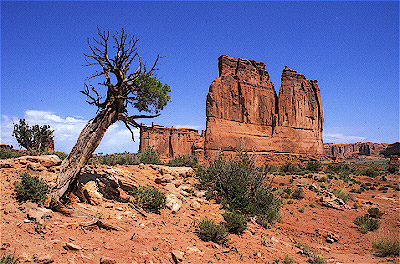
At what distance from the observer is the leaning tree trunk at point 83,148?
24.3ft

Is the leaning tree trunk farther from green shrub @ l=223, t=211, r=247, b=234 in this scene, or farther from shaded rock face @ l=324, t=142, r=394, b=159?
shaded rock face @ l=324, t=142, r=394, b=159

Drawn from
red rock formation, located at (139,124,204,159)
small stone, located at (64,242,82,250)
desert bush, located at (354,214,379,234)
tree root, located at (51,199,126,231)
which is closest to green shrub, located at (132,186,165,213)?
tree root, located at (51,199,126,231)

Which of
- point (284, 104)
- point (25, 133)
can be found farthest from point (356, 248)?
point (284, 104)

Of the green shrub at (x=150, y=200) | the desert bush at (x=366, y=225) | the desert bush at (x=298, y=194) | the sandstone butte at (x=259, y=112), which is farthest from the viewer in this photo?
the sandstone butte at (x=259, y=112)

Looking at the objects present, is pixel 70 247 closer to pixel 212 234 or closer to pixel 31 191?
pixel 31 191

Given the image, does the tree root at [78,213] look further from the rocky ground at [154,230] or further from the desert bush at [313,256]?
the desert bush at [313,256]

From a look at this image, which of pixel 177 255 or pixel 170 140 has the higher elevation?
pixel 170 140

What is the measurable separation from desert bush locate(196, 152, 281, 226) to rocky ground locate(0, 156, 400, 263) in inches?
27.5

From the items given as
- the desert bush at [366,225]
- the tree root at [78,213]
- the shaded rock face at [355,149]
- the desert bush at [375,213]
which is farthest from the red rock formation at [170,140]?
the shaded rock face at [355,149]

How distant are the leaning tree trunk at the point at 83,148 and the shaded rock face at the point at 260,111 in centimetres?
3499

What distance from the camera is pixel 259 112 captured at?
5206cm

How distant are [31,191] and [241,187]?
8.46 metres

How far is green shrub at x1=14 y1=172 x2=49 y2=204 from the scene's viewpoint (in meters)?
6.50

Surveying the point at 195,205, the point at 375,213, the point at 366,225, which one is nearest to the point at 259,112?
the point at 375,213
